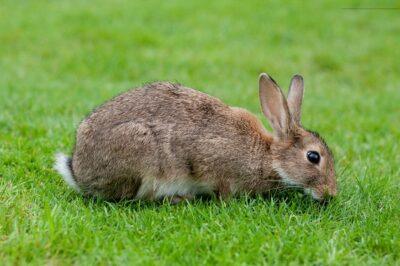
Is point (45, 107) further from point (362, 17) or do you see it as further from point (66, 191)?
point (362, 17)

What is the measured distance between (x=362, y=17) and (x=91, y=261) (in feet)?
49.0

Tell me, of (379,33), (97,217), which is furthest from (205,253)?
(379,33)

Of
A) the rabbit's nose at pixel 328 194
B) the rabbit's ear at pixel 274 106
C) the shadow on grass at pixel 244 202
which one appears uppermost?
the rabbit's ear at pixel 274 106

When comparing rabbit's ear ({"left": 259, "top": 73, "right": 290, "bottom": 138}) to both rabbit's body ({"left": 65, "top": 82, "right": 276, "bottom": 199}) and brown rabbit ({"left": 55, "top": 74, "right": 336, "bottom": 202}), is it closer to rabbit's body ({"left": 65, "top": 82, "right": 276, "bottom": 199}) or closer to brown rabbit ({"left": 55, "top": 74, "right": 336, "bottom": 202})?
brown rabbit ({"left": 55, "top": 74, "right": 336, "bottom": 202})

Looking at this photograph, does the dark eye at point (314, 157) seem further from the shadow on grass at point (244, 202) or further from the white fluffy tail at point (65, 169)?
the white fluffy tail at point (65, 169)

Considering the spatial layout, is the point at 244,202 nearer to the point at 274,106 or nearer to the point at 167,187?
the point at 167,187

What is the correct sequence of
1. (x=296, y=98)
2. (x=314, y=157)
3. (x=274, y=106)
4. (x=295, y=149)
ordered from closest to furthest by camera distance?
(x=314, y=157) → (x=295, y=149) → (x=274, y=106) → (x=296, y=98)

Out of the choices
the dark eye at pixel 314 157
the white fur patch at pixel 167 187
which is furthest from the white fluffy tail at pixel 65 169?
the dark eye at pixel 314 157

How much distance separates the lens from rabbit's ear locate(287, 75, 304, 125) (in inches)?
261

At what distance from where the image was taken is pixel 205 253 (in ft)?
16.1

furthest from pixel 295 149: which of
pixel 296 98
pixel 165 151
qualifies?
pixel 165 151

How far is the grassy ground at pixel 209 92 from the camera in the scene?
5020mm

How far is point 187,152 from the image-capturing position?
6223mm

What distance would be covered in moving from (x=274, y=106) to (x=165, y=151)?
46.9 inches
